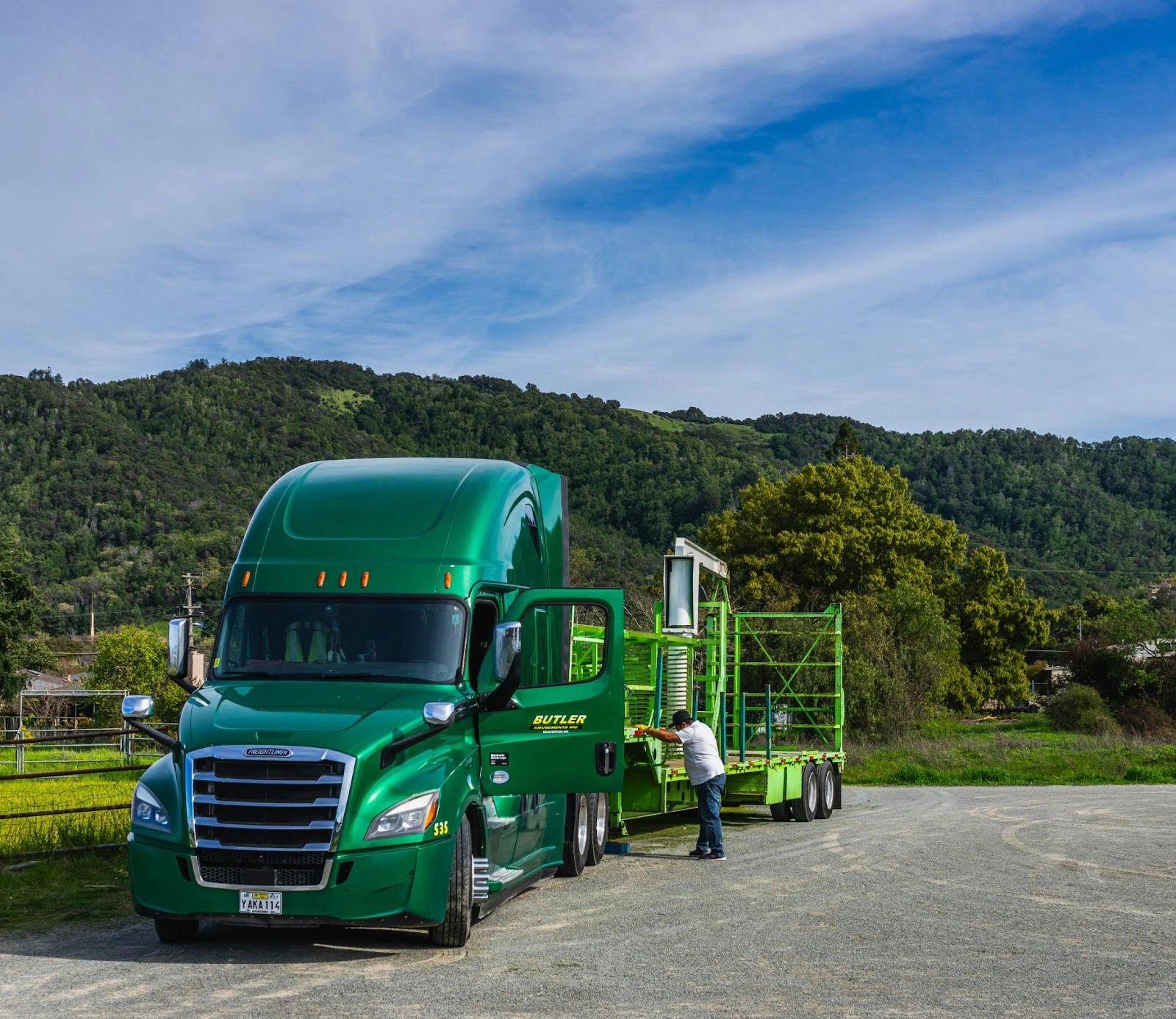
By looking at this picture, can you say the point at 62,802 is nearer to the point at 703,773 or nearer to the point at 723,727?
the point at 723,727

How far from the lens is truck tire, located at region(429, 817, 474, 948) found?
9.70 m

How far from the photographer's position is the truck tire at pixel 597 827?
14633 mm

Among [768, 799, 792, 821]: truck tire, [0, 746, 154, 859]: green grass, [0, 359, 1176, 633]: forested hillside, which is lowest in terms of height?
[0, 746, 154, 859]: green grass

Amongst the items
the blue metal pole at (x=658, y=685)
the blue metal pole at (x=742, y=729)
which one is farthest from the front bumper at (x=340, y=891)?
the blue metal pole at (x=742, y=729)

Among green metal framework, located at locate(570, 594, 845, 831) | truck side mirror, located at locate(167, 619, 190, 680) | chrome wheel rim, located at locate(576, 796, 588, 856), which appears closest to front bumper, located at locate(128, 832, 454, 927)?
truck side mirror, located at locate(167, 619, 190, 680)

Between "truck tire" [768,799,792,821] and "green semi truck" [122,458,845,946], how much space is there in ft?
28.0

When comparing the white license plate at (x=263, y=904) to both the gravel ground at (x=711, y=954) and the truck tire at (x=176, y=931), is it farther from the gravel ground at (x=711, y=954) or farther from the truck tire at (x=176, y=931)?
the truck tire at (x=176, y=931)

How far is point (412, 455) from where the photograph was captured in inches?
4060

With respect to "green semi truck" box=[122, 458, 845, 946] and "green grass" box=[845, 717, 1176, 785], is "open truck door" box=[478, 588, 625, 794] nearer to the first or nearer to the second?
"green semi truck" box=[122, 458, 845, 946]

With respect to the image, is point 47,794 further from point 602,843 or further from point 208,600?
point 208,600

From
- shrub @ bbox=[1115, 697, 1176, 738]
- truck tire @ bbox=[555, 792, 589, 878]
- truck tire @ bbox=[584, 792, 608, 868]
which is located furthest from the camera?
shrub @ bbox=[1115, 697, 1176, 738]

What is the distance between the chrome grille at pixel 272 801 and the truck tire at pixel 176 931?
100 cm

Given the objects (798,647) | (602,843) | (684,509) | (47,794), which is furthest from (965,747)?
(684,509)

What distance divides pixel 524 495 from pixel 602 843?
4.66 m
